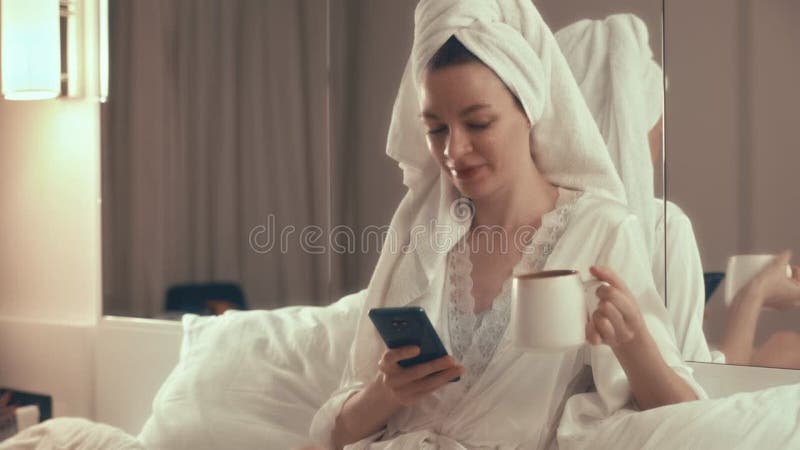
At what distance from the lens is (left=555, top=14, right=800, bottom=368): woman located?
1303mm

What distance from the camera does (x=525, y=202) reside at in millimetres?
1405

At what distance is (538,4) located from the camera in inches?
58.2

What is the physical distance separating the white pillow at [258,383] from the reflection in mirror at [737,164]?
63 centimetres

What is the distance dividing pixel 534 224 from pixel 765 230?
1.04ft

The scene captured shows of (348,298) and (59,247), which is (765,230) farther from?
(59,247)

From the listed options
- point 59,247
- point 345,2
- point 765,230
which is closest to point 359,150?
point 345,2

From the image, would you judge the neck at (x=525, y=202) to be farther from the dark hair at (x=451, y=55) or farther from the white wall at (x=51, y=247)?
the white wall at (x=51, y=247)

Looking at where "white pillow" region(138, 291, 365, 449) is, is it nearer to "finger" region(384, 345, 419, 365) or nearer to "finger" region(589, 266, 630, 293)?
"finger" region(384, 345, 419, 365)

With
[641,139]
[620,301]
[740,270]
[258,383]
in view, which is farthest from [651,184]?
[258,383]

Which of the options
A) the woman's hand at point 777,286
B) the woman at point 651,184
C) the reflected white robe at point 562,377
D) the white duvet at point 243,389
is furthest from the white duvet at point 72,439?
the woman's hand at point 777,286

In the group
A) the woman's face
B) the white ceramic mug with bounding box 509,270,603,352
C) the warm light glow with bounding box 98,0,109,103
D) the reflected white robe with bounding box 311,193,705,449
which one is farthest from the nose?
the warm light glow with bounding box 98,0,109,103

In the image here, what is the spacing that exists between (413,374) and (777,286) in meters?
0.50

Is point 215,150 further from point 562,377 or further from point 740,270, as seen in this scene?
point 740,270

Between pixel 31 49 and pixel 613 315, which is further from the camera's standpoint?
pixel 31 49
